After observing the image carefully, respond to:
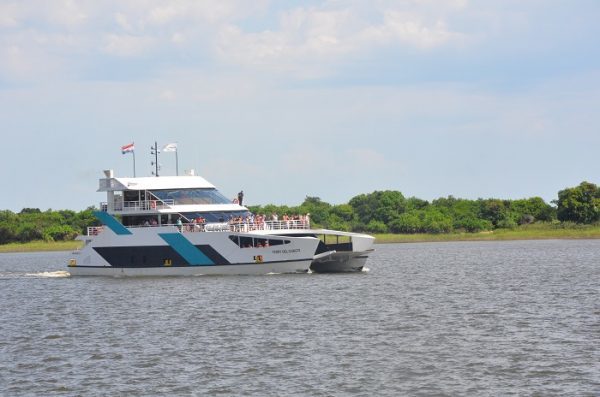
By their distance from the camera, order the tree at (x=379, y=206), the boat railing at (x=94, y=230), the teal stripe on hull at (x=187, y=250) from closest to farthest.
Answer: the teal stripe on hull at (x=187, y=250)
the boat railing at (x=94, y=230)
the tree at (x=379, y=206)

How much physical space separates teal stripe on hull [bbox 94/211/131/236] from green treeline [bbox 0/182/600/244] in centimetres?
6225

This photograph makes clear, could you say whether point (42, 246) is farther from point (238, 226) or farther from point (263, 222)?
point (263, 222)

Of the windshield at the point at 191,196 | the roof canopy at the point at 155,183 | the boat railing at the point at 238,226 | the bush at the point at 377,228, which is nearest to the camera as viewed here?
the boat railing at the point at 238,226

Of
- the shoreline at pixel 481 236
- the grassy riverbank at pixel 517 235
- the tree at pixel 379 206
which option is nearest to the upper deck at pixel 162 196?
the shoreline at pixel 481 236

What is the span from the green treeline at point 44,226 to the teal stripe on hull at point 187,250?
67.6m

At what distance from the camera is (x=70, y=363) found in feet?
106

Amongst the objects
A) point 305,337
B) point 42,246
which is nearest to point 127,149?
point 305,337

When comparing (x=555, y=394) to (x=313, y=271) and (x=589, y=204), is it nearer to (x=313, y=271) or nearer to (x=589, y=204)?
(x=313, y=271)

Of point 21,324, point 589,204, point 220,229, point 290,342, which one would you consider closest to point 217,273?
point 220,229

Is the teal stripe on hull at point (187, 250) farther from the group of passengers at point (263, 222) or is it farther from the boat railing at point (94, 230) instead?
the boat railing at point (94, 230)

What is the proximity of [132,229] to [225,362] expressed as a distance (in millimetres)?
30759

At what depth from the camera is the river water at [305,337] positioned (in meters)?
28.1

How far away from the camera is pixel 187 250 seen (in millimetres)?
59438

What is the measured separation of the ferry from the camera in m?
58.2
